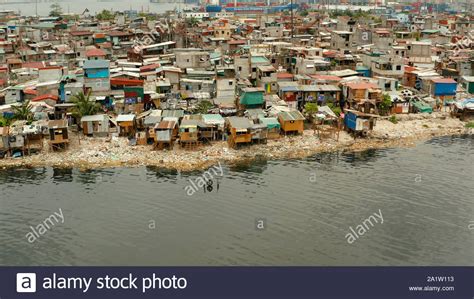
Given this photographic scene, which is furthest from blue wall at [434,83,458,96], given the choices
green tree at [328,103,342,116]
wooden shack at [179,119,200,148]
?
wooden shack at [179,119,200,148]

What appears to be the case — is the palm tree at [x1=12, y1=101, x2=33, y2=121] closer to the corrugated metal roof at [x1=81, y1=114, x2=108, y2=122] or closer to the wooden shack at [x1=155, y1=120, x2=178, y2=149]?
the corrugated metal roof at [x1=81, y1=114, x2=108, y2=122]

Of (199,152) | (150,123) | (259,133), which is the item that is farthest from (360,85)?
(150,123)

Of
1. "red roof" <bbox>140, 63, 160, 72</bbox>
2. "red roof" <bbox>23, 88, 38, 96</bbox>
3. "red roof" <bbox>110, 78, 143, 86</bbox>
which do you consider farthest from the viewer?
"red roof" <bbox>140, 63, 160, 72</bbox>

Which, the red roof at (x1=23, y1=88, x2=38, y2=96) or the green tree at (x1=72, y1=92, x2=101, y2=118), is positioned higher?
the red roof at (x1=23, y1=88, x2=38, y2=96)

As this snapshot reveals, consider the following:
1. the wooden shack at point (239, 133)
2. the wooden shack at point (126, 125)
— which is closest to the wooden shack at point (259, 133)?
the wooden shack at point (239, 133)

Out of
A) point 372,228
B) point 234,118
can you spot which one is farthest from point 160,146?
point 372,228

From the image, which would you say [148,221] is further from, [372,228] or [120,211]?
[372,228]
